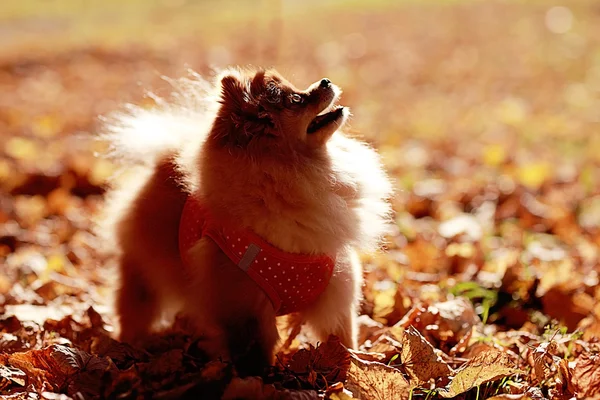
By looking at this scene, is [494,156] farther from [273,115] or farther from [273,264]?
[273,264]

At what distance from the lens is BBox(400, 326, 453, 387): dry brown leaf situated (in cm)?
242

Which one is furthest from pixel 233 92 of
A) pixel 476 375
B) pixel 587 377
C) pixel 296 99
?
pixel 587 377

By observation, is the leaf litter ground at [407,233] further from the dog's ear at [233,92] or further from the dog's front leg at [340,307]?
the dog's ear at [233,92]

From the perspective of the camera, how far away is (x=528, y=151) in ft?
22.2

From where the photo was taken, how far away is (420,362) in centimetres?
245

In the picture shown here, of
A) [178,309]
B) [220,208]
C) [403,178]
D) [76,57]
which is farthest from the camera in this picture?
[76,57]

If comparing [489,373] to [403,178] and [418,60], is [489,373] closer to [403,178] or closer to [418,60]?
[403,178]

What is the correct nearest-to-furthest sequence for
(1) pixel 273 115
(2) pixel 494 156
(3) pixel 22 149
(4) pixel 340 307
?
(1) pixel 273 115 < (4) pixel 340 307 < (2) pixel 494 156 < (3) pixel 22 149

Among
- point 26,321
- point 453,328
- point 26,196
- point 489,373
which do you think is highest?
point 489,373

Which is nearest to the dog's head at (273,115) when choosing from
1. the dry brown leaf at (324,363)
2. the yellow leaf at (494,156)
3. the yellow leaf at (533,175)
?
the dry brown leaf at (324,363)

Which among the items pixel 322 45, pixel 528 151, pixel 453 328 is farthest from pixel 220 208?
pixel 322 45

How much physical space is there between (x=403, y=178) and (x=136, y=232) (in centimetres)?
323

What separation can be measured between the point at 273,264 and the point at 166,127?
0.99 metres

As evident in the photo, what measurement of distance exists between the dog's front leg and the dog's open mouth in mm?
570
